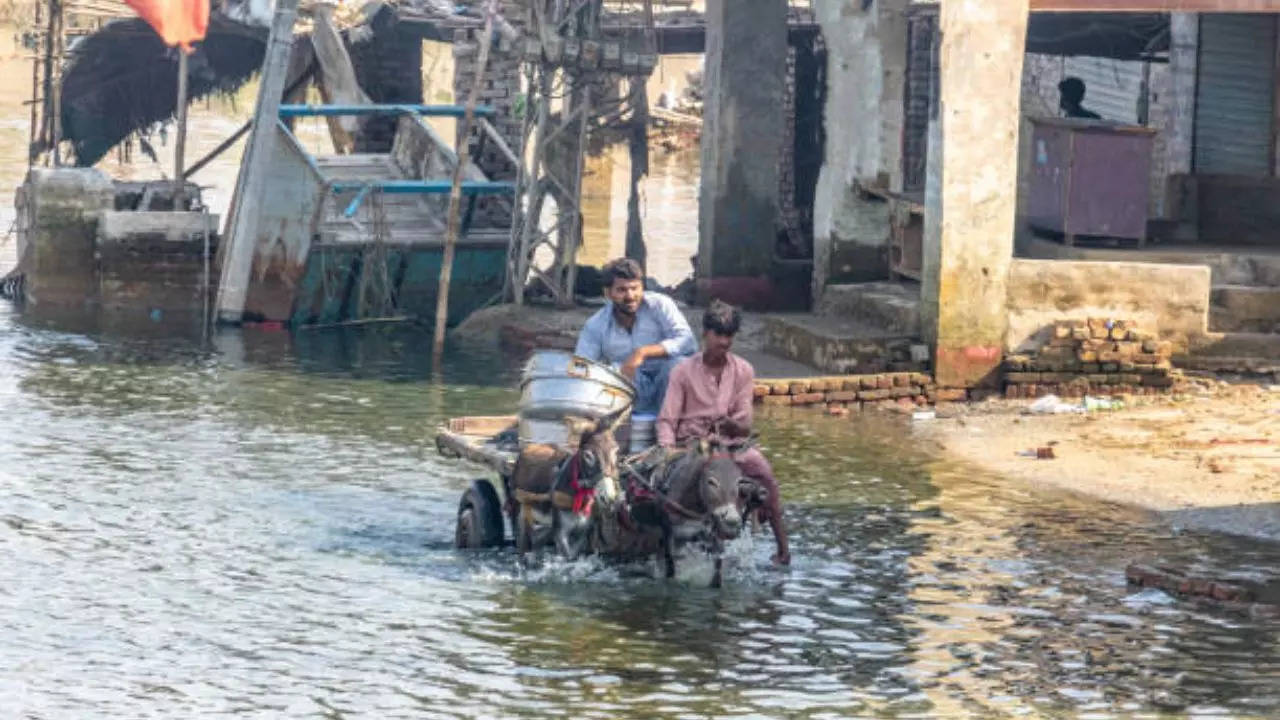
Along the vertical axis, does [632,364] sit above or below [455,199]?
below

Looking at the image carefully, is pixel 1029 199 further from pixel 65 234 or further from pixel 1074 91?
pixel 65 234

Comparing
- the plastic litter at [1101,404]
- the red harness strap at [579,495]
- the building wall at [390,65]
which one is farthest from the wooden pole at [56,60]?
the red harness strap at [579,495]

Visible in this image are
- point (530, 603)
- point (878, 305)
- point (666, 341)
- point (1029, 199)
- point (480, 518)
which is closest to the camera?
point (530, 603)

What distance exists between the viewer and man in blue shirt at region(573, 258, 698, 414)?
12.6 metres

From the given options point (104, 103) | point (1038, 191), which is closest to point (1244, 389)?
point (1038, 191)

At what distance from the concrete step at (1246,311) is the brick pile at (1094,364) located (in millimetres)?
915

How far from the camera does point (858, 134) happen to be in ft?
73.9

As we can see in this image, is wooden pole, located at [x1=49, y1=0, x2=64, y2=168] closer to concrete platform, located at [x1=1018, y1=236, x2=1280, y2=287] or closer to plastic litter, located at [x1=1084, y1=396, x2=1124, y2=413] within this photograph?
concrete platform, located at [x1=1018, y1=236, x2=1280, y2=287]

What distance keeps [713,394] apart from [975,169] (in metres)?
7.66

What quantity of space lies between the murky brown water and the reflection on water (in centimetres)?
2

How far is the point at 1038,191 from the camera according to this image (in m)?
22.6

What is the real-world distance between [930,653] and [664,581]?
1686mm

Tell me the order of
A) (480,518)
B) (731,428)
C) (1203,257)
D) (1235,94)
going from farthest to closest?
(1235,94), (1203,257), (480,518), (731,428)

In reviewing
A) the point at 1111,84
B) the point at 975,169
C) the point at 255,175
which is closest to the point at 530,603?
the point at 975,169
